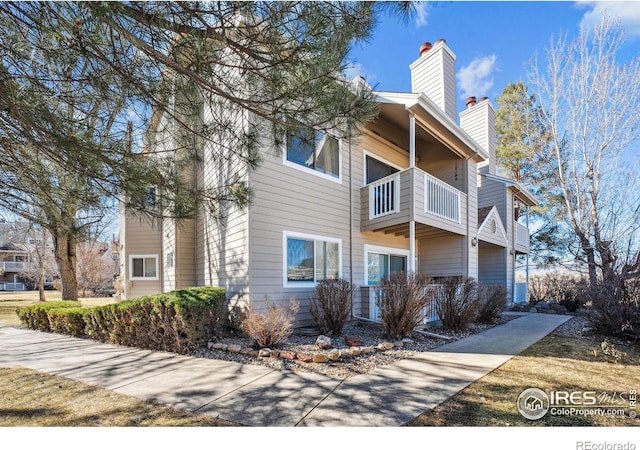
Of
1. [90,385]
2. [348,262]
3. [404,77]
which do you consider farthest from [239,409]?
[404,77]

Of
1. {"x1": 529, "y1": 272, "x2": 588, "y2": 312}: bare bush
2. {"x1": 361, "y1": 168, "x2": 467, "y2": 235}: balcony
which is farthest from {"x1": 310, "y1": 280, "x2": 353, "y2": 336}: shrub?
{"x1": 529, "y1": 272, "x2": 588, "y2": 312}: bare bush

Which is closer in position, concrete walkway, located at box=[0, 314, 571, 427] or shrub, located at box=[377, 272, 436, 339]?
concrete walkway, located at box=[0, 314, 571, 427]

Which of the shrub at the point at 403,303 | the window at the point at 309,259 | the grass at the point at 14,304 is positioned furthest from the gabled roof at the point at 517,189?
the grass at the point at 14,304

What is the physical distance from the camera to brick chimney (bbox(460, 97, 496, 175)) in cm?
1385

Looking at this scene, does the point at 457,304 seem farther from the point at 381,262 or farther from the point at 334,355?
the point at 334,355

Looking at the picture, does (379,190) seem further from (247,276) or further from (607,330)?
(607,330)

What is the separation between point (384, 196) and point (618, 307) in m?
5.29

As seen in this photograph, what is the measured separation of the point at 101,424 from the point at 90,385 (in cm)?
136

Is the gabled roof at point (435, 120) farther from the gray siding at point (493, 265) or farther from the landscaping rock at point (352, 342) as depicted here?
the landscaping rock at point (352, 342)

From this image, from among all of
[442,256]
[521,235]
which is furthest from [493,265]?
[442,256]

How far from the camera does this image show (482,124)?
13.9 metres

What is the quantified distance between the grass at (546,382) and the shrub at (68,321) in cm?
814

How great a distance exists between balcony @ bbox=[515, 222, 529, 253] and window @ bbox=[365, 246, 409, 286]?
757 cm

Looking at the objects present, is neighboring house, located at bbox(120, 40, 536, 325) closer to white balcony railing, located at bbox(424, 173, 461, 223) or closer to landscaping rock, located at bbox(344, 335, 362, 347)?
white balcony railing, located at bbox(424, 173, 461, 223)
